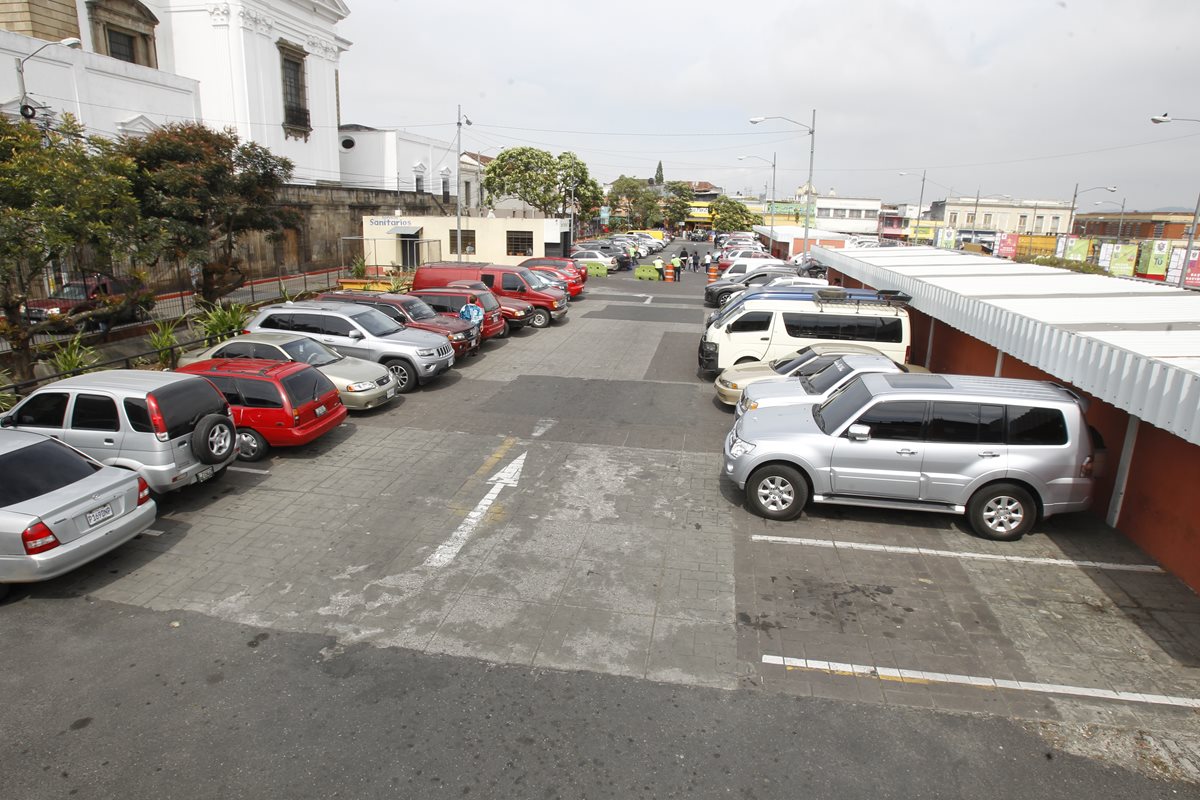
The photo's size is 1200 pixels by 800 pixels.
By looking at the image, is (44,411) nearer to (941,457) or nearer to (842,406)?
(842,406)

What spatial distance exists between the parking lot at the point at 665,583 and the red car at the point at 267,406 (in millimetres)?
406

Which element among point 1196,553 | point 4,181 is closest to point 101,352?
point 4,181

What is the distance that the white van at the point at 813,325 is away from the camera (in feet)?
47.7

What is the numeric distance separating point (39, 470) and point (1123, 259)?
56821 mm

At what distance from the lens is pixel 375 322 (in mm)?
15367

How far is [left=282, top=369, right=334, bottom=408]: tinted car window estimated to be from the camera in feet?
35.7

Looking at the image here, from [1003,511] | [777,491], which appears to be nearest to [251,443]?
[777,491]

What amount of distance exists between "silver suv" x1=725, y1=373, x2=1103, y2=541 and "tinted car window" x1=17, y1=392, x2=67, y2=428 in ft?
28.0

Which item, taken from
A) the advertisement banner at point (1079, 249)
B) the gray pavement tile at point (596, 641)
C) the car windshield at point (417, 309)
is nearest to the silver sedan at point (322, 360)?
the car windshield at point (417, 309)

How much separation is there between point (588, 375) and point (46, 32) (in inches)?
1182

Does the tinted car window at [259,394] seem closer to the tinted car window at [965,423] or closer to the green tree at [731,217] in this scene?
the tinted car window at [965,423]

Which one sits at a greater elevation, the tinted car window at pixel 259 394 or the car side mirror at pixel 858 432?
the car side mirror at pixel 858 432

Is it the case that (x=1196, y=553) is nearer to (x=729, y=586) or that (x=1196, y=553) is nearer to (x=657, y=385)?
(x=729, y=586)

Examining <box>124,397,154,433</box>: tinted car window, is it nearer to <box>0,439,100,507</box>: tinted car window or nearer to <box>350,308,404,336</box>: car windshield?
<box>0,439,100,507</box>: tinted car window
